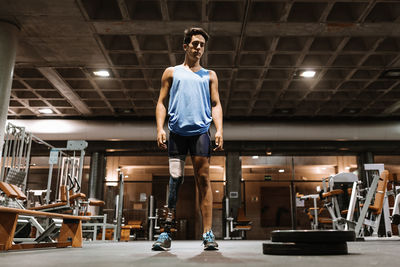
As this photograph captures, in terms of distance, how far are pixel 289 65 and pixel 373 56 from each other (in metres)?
1.63

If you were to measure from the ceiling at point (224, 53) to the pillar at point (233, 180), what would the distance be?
162 cm

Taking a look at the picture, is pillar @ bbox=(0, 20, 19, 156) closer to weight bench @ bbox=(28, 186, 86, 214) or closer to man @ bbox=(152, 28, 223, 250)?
weight bench @ bbox=(28, 186, 86, 214)

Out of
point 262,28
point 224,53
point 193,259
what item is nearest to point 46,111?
point 224,53

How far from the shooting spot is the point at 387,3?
5.50 m

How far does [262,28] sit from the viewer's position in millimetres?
6023

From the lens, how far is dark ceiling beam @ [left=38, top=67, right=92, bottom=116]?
7.62 meters

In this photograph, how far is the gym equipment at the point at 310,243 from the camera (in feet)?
5.47

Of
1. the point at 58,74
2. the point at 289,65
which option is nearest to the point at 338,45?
the point at 289,65

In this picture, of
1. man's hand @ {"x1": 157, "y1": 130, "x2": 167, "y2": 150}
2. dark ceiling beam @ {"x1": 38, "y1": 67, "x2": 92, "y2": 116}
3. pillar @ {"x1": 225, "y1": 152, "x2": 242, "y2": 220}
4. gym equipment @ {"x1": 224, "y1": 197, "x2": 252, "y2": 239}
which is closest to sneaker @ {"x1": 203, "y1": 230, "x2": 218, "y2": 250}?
man's hand @ {"x1": 157, "y1": 130, "x2": 167, "y2": 150}

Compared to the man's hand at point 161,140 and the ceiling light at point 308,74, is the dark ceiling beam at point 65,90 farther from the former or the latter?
the man's hand at point 161,140

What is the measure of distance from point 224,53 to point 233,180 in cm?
492

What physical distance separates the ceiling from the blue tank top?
3181mm

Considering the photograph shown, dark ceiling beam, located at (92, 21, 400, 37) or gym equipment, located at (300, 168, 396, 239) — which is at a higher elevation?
dark ceiling beam, located at (92, 21, 400, 37)

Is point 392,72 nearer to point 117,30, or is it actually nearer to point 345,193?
point 345,193
